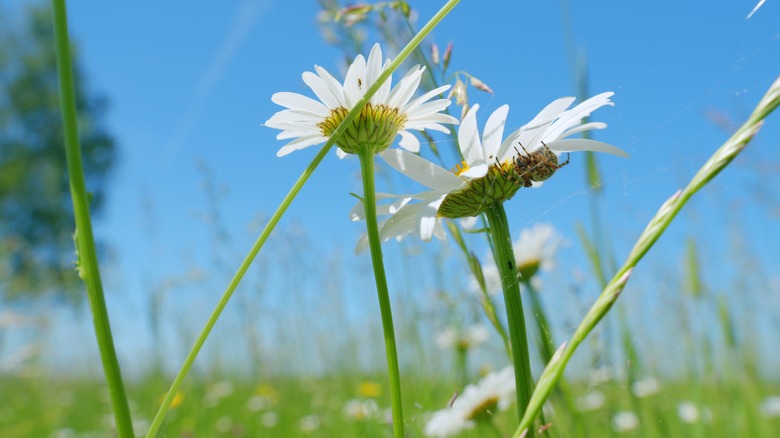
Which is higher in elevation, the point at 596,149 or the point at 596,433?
the point at 596,149

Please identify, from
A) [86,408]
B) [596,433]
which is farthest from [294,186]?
[86,408]

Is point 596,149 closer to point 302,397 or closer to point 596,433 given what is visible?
point 596,433

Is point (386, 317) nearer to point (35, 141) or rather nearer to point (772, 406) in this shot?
point (772, 406)

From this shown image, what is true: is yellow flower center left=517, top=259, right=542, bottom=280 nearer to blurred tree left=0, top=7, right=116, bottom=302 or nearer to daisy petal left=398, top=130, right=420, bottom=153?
daisy petal left=398, top=130, right=420, bottom=153

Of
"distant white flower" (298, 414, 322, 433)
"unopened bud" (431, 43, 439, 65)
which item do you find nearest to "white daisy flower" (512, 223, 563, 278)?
"unopened bud" (431, 43, 439, 65)

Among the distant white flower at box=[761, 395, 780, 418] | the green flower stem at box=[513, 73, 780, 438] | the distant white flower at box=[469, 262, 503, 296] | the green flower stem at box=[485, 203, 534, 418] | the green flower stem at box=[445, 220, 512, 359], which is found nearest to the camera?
the green flower stem at box=[513, 73, 780, 438]
